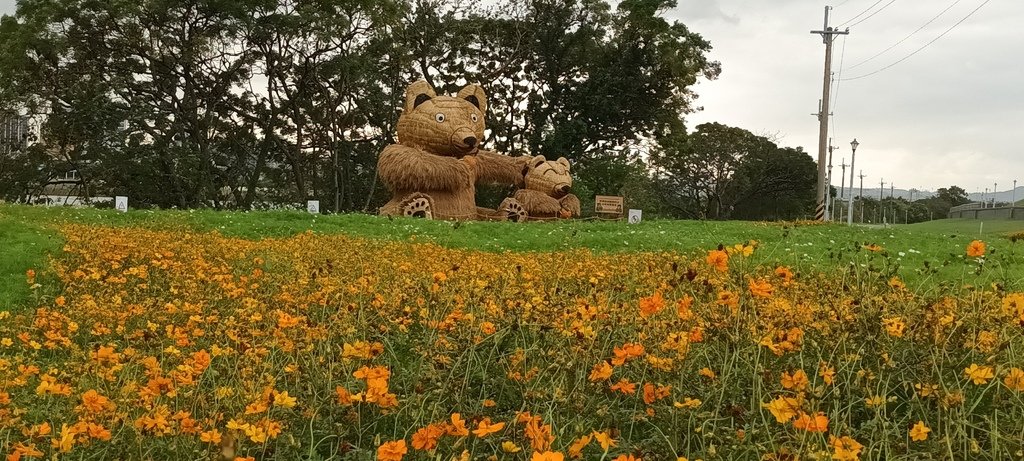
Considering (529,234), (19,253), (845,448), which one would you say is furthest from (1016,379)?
(529,234)

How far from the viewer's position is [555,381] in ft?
8.24

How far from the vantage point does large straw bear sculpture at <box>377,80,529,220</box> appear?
1463 centimetres

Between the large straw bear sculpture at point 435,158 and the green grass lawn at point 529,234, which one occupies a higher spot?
the large straw bear sculpture at point 435,158

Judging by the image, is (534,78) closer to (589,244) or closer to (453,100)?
(453,100)

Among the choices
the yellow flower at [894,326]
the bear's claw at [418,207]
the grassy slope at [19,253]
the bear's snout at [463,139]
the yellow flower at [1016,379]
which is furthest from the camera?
the bear's snout at [463,139]

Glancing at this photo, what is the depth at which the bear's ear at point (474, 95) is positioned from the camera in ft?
53.2

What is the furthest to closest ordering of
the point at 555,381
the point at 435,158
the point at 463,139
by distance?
the point at 463,139 → the point at 435,158 → the point at 555,381

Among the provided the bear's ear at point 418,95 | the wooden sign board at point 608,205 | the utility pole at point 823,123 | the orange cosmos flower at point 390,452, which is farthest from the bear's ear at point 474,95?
the orange cosmos flower at point 390,452

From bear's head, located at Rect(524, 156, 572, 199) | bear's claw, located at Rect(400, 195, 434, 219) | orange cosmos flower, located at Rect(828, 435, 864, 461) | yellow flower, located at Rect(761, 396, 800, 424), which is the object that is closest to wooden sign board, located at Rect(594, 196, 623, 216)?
bear's head, located at Rect(524, 156, 572, 199)

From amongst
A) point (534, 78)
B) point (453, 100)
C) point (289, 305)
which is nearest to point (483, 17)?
point (534, 78)

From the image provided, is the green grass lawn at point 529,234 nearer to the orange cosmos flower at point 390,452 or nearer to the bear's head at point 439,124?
the bear's head at point 439,124

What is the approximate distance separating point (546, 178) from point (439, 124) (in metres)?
3.30

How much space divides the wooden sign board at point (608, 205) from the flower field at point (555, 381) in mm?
16301

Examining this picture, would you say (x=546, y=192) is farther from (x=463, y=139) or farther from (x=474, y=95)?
(x=463, y=139)
